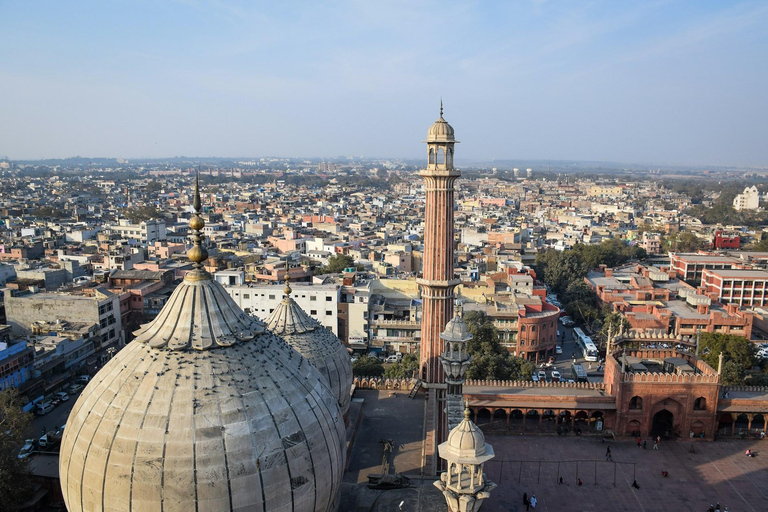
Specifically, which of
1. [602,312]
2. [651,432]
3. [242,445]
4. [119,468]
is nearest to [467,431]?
[242,445]

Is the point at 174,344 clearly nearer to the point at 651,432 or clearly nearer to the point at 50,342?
the point at 651,432

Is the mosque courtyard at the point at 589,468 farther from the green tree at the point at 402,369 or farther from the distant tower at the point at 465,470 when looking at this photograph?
the distant tower at the point at 465,470

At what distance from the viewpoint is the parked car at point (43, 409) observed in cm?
3019

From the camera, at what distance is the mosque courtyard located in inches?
838

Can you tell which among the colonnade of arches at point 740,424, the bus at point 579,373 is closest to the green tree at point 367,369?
the bus at point 579,373

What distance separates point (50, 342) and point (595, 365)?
112 feet

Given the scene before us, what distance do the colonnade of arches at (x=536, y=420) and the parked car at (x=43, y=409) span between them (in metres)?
21.5

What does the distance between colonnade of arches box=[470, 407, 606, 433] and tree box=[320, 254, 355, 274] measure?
30.1 metres

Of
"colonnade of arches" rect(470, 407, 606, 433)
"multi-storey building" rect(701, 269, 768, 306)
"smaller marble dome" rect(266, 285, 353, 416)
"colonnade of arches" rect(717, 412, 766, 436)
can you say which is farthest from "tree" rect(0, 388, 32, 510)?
"multi-storey building" rect(701, 269, 768, 306)

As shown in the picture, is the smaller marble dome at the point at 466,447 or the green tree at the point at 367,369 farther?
the green tree at the point at 367,369

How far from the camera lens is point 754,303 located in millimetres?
50812

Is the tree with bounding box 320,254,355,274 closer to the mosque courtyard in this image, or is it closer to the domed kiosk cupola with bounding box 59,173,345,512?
the mosque courtyard

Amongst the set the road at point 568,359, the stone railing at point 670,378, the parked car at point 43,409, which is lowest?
the road at point 568,359

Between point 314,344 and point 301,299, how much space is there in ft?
74.4
